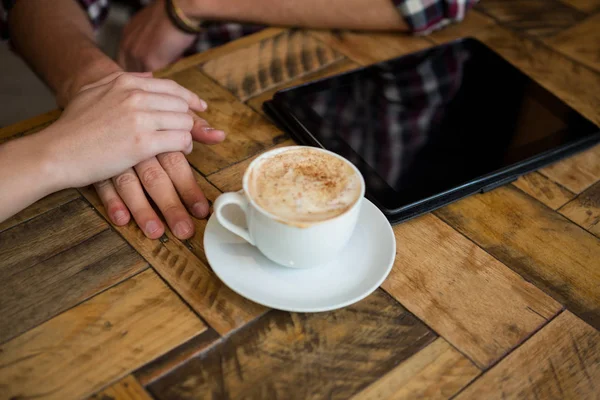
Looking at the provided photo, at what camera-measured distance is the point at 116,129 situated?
72cm

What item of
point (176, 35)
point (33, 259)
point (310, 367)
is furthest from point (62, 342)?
point (176, 35)

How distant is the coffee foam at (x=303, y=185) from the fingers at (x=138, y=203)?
149mm

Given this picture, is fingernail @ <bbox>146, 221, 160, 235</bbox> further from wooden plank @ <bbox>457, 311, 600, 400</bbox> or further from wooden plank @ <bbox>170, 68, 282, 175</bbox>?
wooden plank @ <bbox>457, 311, 600, 400</bbox>

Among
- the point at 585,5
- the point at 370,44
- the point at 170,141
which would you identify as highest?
the point at 170,141

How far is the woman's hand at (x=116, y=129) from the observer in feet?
2.31

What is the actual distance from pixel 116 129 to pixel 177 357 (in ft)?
0.98

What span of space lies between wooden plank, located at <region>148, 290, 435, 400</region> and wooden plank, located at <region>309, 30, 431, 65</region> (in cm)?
53

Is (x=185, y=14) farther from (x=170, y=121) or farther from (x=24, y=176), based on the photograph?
(x=24, y=176)

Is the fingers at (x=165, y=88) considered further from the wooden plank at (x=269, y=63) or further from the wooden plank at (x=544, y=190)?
the wooden plank at (x=544, y=190)

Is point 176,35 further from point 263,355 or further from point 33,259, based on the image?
point 263,355

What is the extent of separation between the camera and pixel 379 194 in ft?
2.39

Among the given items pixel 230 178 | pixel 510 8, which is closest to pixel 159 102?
pixel 230 178

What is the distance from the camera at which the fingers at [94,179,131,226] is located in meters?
0.70

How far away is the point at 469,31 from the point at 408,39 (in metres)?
0.13
